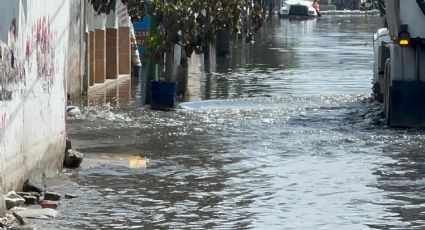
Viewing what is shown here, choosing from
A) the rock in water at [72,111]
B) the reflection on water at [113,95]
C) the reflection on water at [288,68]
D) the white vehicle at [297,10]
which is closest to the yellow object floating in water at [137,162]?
the rock in water at [72,111]

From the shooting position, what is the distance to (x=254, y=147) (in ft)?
61.1

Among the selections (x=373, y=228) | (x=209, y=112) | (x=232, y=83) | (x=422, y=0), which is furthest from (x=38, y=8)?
(x=232, y=83)

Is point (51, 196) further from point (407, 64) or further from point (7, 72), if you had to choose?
point (407, 64)

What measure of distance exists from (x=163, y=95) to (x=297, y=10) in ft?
237

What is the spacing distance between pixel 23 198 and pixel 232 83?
20345 millimetres

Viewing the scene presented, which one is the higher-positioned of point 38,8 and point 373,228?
point 38,8

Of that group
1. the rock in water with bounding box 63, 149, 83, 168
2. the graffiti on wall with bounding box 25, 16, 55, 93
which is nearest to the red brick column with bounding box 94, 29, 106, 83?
the rock in water with bounding box 63, 149, 83, 168

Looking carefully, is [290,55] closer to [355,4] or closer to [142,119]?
[142,119]

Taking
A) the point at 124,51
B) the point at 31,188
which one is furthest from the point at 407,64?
the point at 124,51

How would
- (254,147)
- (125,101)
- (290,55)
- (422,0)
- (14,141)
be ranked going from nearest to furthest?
(14,141) → (254,147) → (422,0) → (125,101) → (290,55)

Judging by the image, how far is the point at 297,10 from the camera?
315ft

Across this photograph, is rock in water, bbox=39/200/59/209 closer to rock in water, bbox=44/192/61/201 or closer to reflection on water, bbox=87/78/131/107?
A: rock in water, bbox=44/192/61/201

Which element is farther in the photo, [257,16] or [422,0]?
[257,16]

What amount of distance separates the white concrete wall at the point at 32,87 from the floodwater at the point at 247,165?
0.56 m
